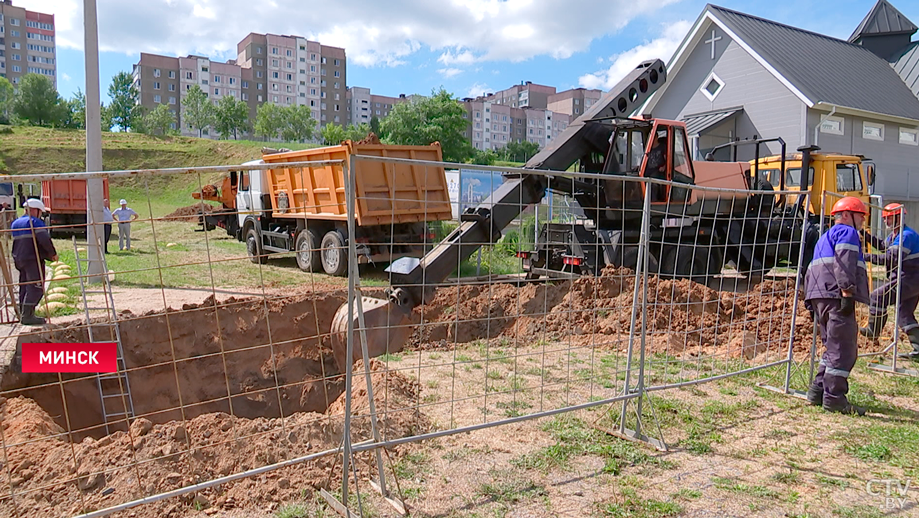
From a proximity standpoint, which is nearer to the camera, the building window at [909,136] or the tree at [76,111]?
the building window at [909,136]

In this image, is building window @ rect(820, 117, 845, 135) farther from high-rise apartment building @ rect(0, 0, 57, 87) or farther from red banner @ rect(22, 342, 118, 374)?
high-rise apartment building @ rect(0, 0, 57, 87)

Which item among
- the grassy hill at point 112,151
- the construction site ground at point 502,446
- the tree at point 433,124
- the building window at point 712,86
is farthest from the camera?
the tree at point 433,124

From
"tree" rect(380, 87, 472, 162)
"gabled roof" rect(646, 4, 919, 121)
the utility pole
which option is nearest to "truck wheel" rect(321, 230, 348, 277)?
the utility pole

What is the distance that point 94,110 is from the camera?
10.5m

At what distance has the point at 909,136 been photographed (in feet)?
71.1

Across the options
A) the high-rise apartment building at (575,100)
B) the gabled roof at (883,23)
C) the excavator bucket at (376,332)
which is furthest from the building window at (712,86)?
the high-rise apartment building at (575,100)

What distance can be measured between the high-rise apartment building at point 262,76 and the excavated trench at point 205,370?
3202 inches

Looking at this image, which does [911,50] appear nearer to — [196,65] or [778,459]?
[778,459]

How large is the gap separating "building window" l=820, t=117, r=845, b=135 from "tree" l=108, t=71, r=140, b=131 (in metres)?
69.4

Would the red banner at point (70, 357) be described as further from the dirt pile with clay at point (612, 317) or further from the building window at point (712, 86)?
the building window at point (712, 86)

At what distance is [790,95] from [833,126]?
185 centimetres

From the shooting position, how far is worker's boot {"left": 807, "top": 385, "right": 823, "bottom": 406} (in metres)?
5.23

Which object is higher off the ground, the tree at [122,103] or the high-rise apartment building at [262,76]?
the high-rise apartment building at [262,76]

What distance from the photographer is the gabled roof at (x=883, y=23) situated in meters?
25.2
